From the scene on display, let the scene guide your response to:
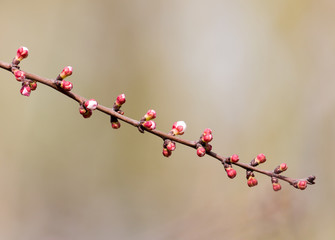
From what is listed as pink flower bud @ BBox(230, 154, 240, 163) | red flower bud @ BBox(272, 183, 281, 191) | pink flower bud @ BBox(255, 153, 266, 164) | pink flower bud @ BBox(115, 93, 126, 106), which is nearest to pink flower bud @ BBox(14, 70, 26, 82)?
pink flower bud @ BBox(115, 93, 126, 106)

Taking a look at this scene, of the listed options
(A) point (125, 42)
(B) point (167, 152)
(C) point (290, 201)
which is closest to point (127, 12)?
(A) point (125, 42)

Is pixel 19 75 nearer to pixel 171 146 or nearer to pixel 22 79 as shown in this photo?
pixel 22 79

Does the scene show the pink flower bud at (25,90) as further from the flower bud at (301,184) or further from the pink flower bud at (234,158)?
the flower bud at (301,184)

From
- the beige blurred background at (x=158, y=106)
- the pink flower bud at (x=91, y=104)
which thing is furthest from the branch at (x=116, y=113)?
the beige blurred background at (x=158, y=106)

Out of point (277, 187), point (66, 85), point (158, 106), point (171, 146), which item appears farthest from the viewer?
point (158, 106)

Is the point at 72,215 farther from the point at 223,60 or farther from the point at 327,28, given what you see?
the point at 327,28

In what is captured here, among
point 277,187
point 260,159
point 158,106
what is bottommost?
point 277,187

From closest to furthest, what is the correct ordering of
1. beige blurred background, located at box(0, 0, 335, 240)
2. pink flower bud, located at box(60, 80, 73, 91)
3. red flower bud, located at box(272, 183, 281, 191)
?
pink flower bud, located at box(60, 80, 73, 91) < red flower bud, located at box(272, 183, 281, 191) < beige blurred background, located at box(0, 0, 335, 240)

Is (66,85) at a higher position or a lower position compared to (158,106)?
lower

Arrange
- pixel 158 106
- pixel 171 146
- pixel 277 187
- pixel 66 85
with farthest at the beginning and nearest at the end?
pixel 158 106 → pixel 277 187 → pixel 171 146 → pixel 66 85

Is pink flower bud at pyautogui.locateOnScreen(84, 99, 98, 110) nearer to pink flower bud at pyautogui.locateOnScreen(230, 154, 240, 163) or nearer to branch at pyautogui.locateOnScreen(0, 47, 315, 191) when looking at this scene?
branch at pyautogui.locateOnScreen(0, 47, 315, 191)

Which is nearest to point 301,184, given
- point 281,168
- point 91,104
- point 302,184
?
point 302,184
